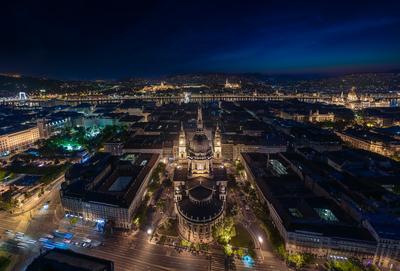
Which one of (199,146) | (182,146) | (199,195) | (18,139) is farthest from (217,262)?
(18,139)

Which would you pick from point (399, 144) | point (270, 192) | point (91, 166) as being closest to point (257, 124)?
point (399, 144)

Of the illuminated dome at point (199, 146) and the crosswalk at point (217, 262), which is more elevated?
the illuminated dome at point (199, 146)

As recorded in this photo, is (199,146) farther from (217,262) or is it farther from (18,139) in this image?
(18,139)

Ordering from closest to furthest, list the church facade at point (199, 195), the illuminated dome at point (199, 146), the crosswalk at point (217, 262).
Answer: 1. the crosswalk at point (217, 262)
2. the church facade at point (199, 195)
3. the illuminated dome at point (199, 146)

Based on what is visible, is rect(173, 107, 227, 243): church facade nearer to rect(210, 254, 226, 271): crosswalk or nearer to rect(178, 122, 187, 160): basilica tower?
rect(210, 254, 226, 271): crosswalk

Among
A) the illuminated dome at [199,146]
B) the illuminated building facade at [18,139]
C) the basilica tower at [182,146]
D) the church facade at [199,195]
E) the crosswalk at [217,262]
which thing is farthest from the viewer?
the illuminated building facade at [18,139]

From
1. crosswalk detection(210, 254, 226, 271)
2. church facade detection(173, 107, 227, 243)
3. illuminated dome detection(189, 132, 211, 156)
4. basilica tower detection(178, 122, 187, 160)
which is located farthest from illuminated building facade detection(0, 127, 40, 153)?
crosswalk detection(210, 254, 226, 271)

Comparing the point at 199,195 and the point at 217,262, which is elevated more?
the point at 199,195

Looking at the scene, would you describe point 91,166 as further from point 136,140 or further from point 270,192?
point 270,192

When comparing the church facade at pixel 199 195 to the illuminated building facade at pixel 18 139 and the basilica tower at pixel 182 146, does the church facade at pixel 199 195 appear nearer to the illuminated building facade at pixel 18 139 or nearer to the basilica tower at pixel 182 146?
the basilica tower at pixel 182 146

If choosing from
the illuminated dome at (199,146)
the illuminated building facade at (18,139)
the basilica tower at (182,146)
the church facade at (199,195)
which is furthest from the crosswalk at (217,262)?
the illuminated building facade at (18,139)
